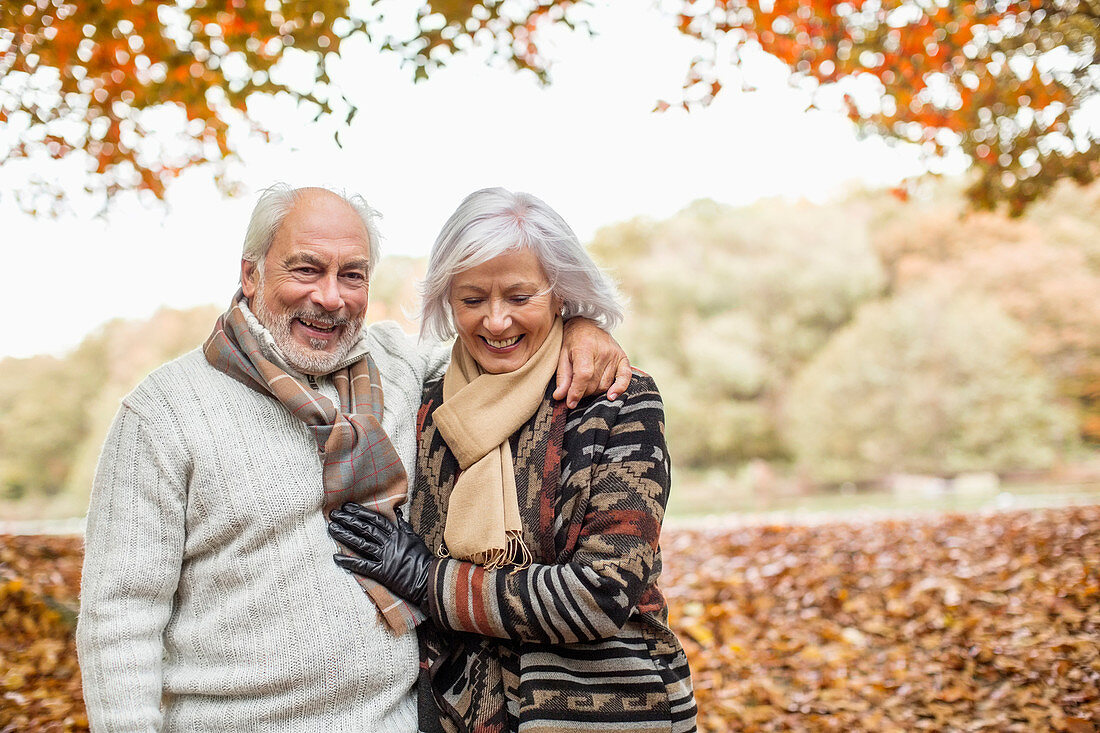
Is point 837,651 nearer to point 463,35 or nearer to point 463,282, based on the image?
point 463,282

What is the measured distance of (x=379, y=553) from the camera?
194 cm

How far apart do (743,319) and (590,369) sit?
2157 centimetres

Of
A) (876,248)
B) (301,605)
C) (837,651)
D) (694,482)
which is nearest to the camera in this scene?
(301,605)

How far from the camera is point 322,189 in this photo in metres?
2.14

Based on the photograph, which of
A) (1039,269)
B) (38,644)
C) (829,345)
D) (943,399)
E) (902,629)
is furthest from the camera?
(829,345)

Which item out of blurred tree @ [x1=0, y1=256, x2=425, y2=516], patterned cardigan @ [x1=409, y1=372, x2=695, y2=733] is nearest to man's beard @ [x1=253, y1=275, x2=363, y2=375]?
patterned cardigan @ [x1=409, y1=372, x2=695, y2=733]

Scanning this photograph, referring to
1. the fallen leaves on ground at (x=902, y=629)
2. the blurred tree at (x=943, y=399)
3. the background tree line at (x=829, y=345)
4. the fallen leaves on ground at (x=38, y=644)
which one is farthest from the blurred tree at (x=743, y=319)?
the fallen leaves on ground at (x=38, y=644)

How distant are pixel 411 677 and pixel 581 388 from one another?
793 millimetres

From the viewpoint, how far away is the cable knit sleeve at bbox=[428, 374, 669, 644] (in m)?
1.78

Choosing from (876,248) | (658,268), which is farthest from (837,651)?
(876,248)

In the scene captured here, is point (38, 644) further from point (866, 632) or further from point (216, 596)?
point (866, 632)

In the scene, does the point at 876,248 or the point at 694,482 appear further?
the point at 876,248

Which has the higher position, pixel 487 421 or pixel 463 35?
pixel 463 35

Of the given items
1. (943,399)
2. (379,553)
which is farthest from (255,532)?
(943,399)
